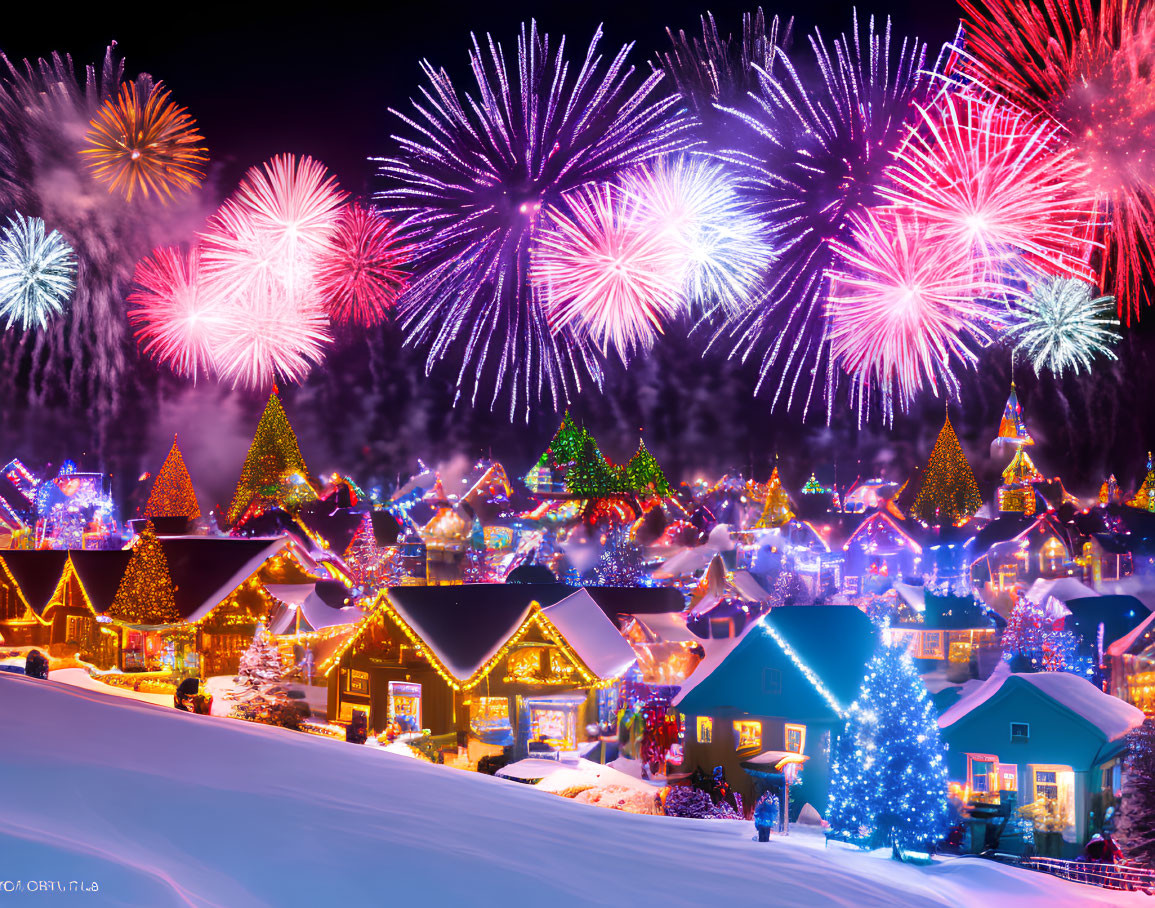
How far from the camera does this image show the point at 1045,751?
86.0ft

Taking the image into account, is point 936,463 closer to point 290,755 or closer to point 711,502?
point 711,502

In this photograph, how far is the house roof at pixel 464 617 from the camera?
96.6 feet

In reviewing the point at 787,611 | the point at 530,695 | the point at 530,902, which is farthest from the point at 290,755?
the point at 787,611

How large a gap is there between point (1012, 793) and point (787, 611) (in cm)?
793

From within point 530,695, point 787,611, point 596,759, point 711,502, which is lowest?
point 596,759

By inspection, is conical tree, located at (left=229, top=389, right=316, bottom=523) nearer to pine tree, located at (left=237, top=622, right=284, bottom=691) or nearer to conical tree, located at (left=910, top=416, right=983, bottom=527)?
pine tree, located at (left=237, top=622, right=284, bottom=691)

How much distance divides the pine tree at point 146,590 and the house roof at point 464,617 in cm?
1004

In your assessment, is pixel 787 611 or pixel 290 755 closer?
pixel 290 755

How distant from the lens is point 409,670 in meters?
30.2

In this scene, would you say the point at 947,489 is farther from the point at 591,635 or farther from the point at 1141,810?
the point at 1141,810

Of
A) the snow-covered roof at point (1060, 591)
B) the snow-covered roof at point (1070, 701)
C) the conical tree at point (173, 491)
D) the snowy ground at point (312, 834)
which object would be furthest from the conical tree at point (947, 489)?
the snowy ground at point (312, 834)

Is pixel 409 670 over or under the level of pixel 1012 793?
over

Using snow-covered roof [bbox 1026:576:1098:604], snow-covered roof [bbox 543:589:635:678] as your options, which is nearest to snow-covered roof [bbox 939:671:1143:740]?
snow-covered roof [bbox 543:589:635:678]

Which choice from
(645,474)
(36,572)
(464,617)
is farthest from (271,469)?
(464,617)
